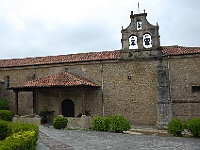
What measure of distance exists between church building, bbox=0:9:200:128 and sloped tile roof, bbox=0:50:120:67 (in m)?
0.08

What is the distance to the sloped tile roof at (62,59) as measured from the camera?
67.6 feet

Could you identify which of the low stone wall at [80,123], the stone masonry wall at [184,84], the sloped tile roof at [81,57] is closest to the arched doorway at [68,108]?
the low stone wall at [80,123]

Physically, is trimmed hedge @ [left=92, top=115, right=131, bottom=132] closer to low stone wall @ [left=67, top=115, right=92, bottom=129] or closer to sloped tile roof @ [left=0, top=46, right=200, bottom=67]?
low stone wall @ [left=67, top=115, right=92, bottom=129]

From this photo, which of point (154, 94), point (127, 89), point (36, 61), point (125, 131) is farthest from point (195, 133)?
point (36, 61)

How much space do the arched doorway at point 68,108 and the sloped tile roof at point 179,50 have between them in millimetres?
8984

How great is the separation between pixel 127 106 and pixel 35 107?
7.79 m

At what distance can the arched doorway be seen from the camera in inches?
800

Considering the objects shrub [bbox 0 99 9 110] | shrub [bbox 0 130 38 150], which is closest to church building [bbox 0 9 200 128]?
shrub [bbox 0 99 9 110]

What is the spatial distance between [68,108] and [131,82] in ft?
19.5

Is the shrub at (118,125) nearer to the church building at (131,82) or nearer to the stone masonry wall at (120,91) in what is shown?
the church building at (131,82)

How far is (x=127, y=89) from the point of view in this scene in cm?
1947

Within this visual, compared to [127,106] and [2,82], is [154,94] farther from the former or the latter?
[2,82]

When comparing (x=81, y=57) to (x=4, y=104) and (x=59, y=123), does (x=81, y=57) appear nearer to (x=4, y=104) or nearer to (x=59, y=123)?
(x=59, y=123)

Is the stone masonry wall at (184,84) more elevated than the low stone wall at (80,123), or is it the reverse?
the stone masonry wall at (184,84)
